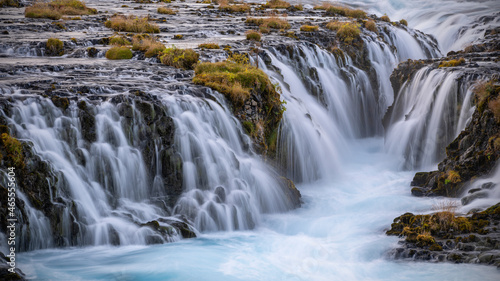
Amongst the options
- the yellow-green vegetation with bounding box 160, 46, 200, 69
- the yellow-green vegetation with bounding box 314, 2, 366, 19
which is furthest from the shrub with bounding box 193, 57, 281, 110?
the yellow-green vegetation with bounding box 314, 2, 366, 19

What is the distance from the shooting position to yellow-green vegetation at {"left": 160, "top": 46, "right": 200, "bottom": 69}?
1905 cm

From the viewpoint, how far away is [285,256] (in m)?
11.6

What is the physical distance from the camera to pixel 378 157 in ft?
67.7

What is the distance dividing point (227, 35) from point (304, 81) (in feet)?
21.7

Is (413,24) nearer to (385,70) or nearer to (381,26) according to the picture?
(381,26)

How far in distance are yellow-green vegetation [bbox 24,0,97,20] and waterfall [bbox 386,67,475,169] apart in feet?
69.9

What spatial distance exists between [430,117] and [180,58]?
994cm

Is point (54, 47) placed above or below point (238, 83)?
above

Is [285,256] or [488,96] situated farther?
[488,96]

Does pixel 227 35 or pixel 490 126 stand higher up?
pixel 227 35

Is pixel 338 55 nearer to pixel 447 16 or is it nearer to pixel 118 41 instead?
pixel 118 41

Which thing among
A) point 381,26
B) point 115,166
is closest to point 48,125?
point 115,166

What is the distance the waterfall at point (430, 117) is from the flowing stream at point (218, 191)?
0.05 metres

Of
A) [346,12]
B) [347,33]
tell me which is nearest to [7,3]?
[347,33]
